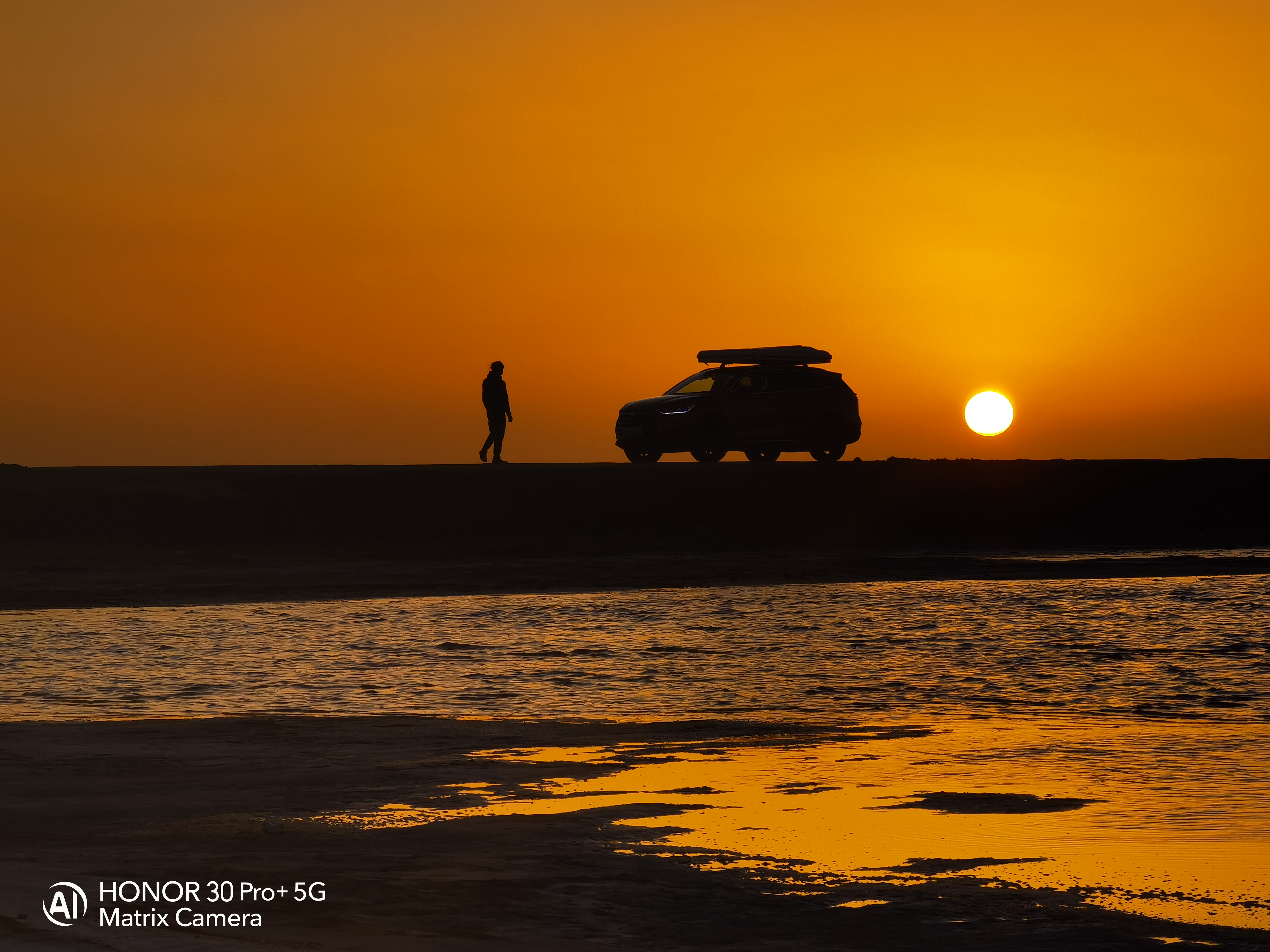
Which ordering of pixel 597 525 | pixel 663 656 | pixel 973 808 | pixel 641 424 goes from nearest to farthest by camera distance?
pixel 973 808 → pixel 663 656 → pixel 597 525 → pixel 641 424

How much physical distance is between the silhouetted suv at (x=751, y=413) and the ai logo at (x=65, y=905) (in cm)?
2522

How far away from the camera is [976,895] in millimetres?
6223

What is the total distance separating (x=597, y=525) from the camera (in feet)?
93.3

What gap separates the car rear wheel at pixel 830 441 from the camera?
32750 millimetres

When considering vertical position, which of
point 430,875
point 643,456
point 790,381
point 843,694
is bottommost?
point 430,875

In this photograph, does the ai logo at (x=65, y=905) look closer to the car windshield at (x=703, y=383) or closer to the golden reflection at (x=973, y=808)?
the golden reflection at (x=973, y=808)

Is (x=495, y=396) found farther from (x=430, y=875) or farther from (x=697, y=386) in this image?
(x=430, y=875)

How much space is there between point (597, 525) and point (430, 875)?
21.9m

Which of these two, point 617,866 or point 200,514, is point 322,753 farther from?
point 200,514

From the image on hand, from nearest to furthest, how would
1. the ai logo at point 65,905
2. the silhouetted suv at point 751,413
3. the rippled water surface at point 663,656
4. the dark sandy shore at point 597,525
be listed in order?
the ai logo at point 65,905 → the rippled water surface at point 663,656 → the dark sandy shore at point 597,525 → the silhouetted suv at point 751,413

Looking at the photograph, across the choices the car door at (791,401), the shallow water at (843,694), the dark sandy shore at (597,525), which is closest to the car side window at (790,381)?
the car door at (791,401)

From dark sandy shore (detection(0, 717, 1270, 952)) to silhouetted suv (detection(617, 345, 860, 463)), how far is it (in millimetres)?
21965

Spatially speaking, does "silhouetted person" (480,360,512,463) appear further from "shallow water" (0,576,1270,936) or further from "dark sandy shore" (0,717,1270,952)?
"dark sandy shore" (0,717,1270,952)

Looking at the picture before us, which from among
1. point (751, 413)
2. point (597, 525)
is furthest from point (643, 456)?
point (597, 525)
